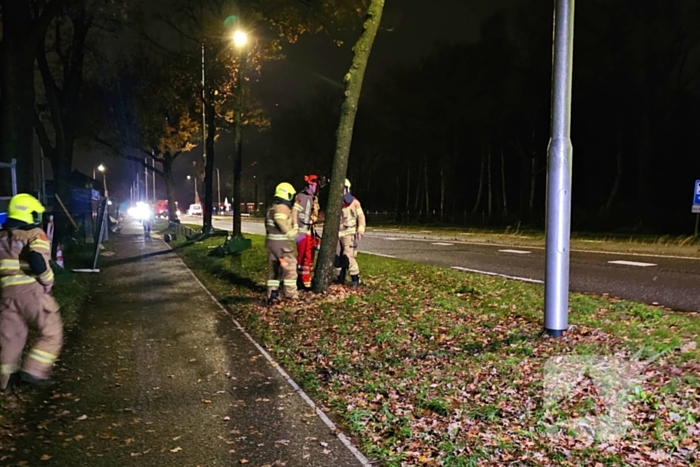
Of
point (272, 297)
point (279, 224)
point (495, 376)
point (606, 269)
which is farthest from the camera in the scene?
point (606, 269)

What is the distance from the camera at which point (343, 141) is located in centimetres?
1060

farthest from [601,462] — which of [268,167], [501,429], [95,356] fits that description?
[268,167]

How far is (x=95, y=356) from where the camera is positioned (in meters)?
7.60

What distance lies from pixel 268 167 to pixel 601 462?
70.4 metres

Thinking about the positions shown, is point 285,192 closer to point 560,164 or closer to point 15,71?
point 560,164

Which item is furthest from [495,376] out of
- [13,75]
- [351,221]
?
[13,75]

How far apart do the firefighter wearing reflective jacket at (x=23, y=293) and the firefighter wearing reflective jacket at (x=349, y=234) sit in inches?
229

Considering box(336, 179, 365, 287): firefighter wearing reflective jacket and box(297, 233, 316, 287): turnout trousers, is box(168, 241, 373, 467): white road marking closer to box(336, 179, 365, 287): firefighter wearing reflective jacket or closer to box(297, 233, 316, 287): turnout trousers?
box(297, 233, 316, 287): turnout trousers

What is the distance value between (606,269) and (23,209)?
41.9 ft

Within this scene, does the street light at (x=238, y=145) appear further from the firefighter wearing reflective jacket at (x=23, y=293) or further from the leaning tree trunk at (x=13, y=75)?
the firefighter wearing reflective jacket at (x=23, y=293)

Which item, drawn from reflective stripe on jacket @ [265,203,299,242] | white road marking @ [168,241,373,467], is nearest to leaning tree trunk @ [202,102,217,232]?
reflective stripe on jacket @ [265,203,299,242]

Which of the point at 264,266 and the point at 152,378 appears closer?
the point at 152,378

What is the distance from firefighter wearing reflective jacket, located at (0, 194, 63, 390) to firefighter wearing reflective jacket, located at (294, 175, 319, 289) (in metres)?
4.99

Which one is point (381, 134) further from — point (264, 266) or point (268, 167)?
point (264, 266)
